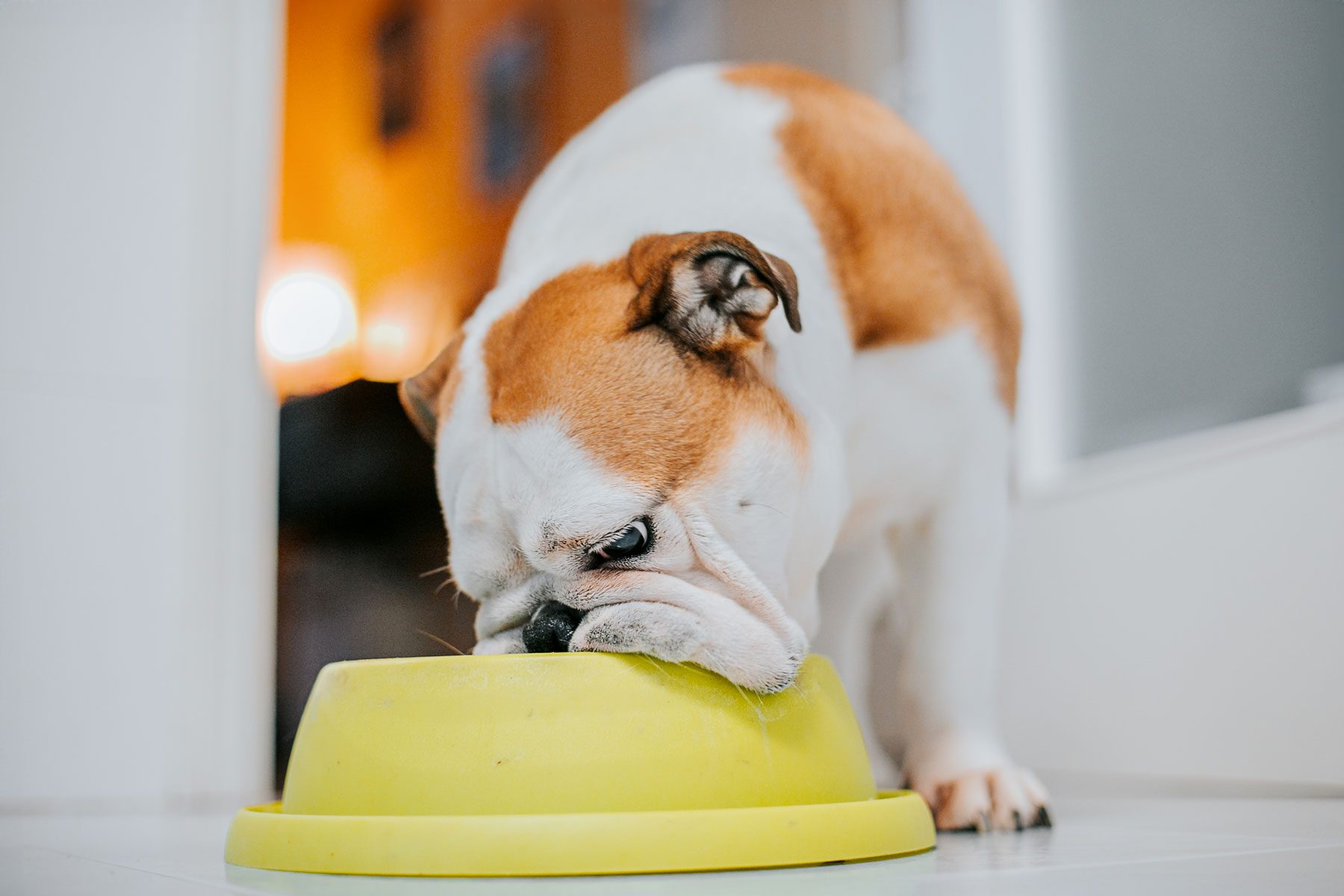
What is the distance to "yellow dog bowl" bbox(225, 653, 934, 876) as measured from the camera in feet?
4.01

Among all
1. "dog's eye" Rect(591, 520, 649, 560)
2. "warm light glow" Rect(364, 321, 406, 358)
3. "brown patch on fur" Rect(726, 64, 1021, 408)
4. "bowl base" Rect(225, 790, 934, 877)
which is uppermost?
"warm light glow" Rect(364, 321, 406, 358)

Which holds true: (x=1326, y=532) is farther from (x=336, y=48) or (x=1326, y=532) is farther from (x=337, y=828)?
(x=336, y=48)

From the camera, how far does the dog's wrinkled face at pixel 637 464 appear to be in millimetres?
1474

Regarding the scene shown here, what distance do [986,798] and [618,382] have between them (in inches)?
33.2

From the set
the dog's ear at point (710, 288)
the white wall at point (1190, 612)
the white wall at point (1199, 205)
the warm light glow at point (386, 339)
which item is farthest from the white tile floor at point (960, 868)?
the warm light glow at point (386, 339)

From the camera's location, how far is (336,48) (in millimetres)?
4582

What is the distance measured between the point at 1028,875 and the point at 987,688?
903 millimetres

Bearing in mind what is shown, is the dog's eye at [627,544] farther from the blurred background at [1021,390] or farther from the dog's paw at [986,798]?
the blurred background at [1021,390]

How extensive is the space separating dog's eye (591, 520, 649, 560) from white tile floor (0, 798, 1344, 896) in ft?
1.31

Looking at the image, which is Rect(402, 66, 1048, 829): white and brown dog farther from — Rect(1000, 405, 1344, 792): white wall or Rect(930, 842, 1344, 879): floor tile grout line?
Rect(1000, 405, 1344, 792): white wall

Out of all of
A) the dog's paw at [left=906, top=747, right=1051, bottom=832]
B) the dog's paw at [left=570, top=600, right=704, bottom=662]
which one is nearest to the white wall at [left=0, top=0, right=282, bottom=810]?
the dog's paw at [left=906, top=747, right=1051, bottom=832]

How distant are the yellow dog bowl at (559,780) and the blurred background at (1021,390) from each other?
142cm

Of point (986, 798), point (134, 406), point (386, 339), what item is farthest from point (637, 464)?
point (386, 339)

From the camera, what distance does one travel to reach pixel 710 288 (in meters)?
1.60
